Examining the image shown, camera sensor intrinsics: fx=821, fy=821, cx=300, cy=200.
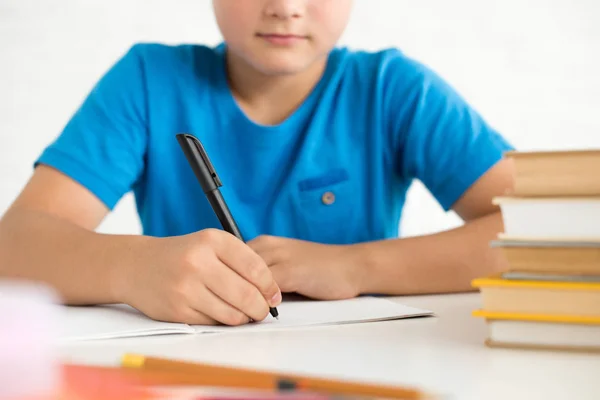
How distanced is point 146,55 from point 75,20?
109 cm

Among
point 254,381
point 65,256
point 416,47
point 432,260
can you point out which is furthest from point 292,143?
point 416,47

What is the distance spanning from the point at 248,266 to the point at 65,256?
0.22 metres

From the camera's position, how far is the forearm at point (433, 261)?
2.85ft

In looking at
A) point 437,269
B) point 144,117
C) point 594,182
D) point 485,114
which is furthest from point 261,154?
point 485,114

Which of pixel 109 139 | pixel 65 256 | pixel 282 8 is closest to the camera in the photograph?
pixel 65 256

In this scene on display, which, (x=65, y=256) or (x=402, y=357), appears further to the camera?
(x=65, y=256)

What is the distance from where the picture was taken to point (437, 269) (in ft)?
2.91

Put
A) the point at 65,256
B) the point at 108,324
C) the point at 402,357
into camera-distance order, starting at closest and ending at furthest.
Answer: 1. the point at 402,357
2. the point at 108,324
3. the point at 65,256

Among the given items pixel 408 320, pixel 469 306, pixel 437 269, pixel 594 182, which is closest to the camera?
pixel 594 182

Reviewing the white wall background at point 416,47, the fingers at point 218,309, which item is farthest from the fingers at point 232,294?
the white wall background at point 416,47

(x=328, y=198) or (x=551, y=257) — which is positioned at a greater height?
(x=551, y=257)

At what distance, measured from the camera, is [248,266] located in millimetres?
680

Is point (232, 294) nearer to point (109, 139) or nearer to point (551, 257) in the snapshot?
point (551, 257)

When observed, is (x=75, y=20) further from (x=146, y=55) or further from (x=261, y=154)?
(x=261, y=154)
